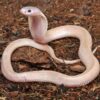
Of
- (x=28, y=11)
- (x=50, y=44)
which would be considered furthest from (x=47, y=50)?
(x=28, y=11)

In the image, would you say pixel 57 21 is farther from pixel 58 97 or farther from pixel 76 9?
pixel 58 97

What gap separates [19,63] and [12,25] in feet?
4.37

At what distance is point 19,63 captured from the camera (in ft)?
20.5

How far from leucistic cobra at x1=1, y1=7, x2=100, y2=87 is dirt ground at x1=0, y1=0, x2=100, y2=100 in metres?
0.08

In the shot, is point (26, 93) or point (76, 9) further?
point (76, 9)

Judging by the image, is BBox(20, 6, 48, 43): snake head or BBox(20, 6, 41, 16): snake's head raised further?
BBox(20, 6, 48, 43): snake head

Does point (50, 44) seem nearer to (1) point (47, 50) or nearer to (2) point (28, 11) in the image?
(1) point (47, 50)

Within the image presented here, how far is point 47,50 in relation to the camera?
6469 millimetres

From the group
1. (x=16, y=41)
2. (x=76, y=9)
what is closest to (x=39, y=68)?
(x=16, y=41)

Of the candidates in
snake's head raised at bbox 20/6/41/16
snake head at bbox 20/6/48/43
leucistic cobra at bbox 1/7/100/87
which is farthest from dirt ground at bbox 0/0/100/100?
snake's head raised at bbox 20/6/41/16

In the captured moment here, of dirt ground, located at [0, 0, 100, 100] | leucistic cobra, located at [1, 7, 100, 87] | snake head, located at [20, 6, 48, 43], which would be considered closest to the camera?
dirt ground, located at [0, 0, 100, 100]

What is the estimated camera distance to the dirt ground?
5.55 m

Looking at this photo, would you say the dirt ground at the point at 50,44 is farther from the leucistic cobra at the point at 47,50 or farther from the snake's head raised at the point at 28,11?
the snake's head raised at the point at 28,11

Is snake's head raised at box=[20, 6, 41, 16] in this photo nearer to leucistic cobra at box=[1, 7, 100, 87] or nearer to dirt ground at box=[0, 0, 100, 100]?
leucistic cobra at box=[1, 7, 100, 87]
